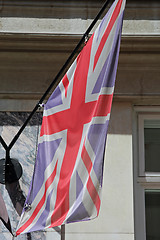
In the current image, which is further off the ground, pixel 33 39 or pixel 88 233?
pixel 33 39

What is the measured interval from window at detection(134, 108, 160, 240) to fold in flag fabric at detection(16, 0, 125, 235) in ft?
5.04

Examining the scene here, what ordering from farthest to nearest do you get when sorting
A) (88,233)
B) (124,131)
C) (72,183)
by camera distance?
(124,131) → (88,233) → (72,183)

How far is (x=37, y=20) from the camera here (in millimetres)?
6762

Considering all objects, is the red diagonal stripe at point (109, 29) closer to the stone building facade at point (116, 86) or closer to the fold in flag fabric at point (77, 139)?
the fold in flag fabric at point (77, 139)

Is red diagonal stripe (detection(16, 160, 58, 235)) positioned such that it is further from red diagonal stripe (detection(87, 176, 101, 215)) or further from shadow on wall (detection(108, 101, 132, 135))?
shadow on wall (detection(108, 101, 132, 135))

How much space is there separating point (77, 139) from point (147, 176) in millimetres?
1621

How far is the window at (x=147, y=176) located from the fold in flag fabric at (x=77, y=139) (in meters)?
1.54

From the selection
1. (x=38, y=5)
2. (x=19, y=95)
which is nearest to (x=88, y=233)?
(x=19, y=95)

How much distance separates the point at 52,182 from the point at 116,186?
133cm

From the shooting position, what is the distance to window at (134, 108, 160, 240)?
6328mm

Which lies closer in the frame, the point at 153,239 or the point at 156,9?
the point at 153,239

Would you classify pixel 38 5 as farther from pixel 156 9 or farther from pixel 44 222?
pixel 44 222

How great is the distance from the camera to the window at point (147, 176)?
6328 millimetres

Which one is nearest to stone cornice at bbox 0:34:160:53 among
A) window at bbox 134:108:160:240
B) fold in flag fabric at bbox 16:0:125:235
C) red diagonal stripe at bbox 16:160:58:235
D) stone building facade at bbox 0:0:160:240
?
stone building facade at bbox 0:0:160:240
